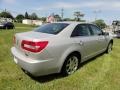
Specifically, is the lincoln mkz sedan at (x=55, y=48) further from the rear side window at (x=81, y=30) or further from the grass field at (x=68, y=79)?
the grass field at (x=68, y=79)

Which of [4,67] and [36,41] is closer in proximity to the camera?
[36,41]

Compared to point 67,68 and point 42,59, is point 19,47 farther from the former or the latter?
point 67,68

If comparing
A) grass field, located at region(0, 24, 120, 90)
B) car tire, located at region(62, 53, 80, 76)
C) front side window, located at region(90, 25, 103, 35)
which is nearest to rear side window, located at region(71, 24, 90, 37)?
front side window, located at region(90, 25, 103, 35)

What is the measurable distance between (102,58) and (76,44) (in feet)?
7.98

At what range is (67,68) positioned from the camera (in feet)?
16.1

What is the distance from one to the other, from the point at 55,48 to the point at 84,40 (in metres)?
1.37

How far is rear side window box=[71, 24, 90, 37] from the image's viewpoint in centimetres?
507

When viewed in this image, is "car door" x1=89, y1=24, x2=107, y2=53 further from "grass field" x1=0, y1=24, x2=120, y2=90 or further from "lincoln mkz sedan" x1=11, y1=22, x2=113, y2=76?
"grass field" x1=0, y1=24, x2=120, y2=90

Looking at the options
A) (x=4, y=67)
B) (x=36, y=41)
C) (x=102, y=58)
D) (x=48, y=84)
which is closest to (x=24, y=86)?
(x=48, y=84)

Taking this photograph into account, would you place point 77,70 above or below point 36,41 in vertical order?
below

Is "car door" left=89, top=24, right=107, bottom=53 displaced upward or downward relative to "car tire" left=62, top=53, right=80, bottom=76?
upward

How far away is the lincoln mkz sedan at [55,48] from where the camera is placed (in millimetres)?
4027

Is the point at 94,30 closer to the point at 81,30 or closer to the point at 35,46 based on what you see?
the point at 81,30

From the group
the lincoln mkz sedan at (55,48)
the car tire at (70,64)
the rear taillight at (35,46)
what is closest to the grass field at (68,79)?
the car tire at (70,64)
